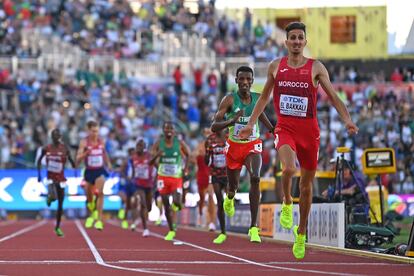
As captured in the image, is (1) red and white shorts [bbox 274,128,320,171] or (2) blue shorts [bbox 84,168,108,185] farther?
(2) blue shorts [bbox 84,168,108,185]

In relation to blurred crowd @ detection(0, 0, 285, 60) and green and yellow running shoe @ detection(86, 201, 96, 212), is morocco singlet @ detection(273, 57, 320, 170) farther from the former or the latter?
blurred crowd @ detection(0, 0, 285, 60)

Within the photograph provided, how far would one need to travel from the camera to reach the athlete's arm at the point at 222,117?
1691 centimetres

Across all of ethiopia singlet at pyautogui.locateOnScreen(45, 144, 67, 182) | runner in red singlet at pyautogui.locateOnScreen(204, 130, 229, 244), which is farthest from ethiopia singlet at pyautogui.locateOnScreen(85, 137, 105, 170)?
runner in red singlet at pyautogui.locateOnScreen(204, 130, 229, 244)

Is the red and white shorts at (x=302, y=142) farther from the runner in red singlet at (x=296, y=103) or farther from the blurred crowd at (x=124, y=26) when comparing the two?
the blurred crowd at (x=124, y=26)

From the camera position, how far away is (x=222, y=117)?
57.7ft

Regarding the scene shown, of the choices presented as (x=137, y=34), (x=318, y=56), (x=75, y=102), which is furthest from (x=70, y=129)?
(x=318, y=56)

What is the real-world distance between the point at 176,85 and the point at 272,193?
14.7 meters

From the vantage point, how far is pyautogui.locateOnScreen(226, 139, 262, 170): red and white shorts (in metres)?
17.9

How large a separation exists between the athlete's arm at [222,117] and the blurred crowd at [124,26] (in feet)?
87.2

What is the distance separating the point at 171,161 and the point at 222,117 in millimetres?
5914

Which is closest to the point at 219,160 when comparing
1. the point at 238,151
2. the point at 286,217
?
the point at 238,151

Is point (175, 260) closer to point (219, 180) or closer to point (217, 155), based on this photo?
point (219, 180)

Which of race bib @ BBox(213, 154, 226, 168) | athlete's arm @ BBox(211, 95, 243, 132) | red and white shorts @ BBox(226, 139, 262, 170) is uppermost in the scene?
athlete's arm @ BBox(211, 95, 243, 132)

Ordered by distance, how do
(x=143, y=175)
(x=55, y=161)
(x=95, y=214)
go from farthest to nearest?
1. (x=95, y=214)
2. (x=143, y=175)
3. (x=55, y=161)
